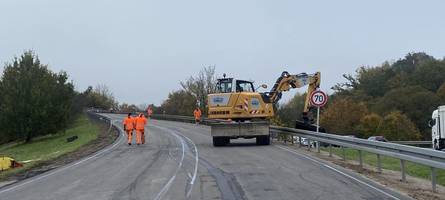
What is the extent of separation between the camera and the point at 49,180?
1595cm

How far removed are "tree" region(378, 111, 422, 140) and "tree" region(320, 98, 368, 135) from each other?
13583 millimetres

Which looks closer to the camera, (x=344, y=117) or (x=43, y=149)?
(x=43, y=149)

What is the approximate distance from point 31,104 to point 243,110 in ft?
86.9

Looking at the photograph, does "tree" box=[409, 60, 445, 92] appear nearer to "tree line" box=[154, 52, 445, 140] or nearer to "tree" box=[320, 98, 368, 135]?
"tree line" box=[154, 52, 445, 140]

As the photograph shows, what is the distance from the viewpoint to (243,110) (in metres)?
28.3

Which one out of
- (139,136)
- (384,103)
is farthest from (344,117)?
(139,136)

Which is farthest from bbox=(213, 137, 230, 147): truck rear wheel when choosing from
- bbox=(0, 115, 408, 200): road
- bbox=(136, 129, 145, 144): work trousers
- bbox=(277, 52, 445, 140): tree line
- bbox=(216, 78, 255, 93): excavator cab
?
bbox=(277, 52, 445, 140): tree line

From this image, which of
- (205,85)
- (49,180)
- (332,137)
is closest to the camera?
(49,180)

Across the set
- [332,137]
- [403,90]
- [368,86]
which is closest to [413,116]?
[403,90]

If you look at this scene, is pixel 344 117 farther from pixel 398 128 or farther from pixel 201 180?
pixel 201 180

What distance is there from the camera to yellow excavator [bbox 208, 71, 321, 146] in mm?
27141

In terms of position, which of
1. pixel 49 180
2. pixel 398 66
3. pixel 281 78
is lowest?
pixel 49 180

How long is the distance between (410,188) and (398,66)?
111611 mm

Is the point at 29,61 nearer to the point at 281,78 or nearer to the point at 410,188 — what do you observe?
the point at 281,78
